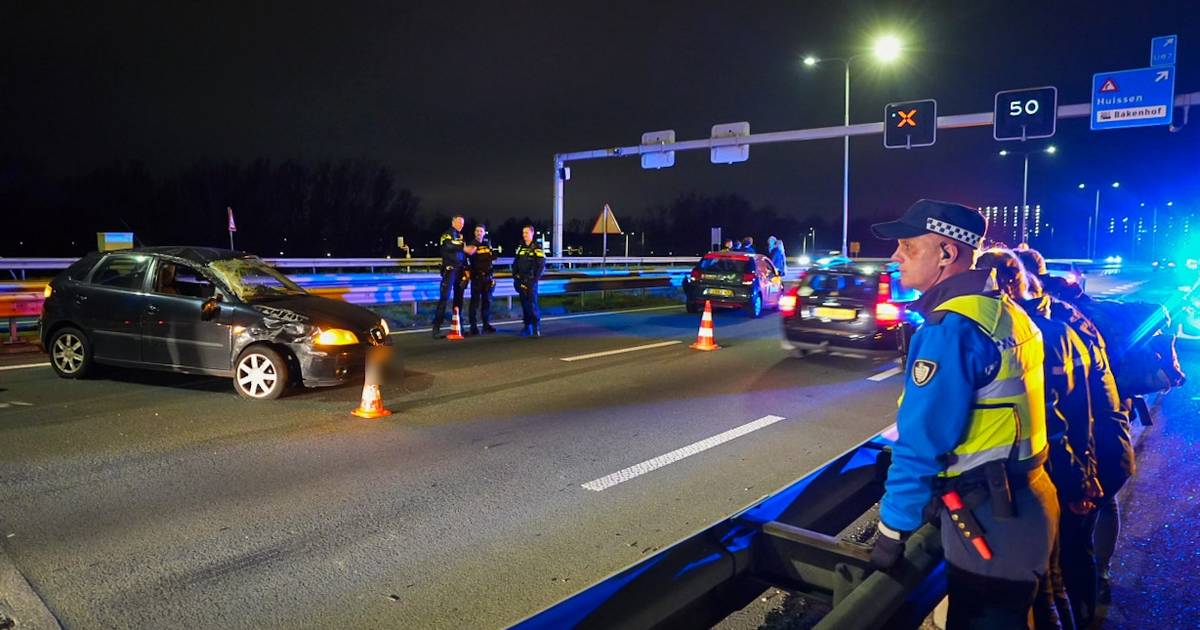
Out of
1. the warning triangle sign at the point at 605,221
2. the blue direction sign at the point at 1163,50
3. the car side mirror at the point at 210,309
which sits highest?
the blue direction sign at the point at 1163,50

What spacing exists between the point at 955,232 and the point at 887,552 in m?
1.03

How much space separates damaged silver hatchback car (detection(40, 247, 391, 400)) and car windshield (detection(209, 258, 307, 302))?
0.02 metres

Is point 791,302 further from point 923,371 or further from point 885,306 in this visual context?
point 923,371

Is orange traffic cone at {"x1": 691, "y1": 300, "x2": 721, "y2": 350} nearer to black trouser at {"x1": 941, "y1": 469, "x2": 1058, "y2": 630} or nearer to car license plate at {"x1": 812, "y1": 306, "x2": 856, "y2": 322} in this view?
car license plate at {"x1": 812, "y1": 306, "x2": 856, "y2": 322}

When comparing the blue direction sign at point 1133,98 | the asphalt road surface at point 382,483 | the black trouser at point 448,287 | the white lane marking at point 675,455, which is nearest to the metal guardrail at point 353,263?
the black trouser at point 448,287

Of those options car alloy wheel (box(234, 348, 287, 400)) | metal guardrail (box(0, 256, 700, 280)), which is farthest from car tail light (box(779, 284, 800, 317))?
metal guardrail (box(0, 256, 700, 280))

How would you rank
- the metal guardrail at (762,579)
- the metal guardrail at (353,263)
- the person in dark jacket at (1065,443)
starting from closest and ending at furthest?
the metal guardrail at (762,579) → the person in dark jacket at (1065,443) → the metal guardrail at (353,263)

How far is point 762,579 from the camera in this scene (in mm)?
2414

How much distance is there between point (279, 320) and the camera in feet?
25.7

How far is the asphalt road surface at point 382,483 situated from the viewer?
12.1 ft

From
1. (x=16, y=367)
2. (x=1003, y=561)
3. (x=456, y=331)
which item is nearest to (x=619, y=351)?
(x=456, y=331)

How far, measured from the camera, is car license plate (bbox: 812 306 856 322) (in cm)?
1072

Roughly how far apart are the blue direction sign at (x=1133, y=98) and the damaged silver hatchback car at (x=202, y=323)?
789 inches

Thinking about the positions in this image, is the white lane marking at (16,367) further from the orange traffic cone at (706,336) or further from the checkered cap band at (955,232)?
the checkered cap band at (955,232)
